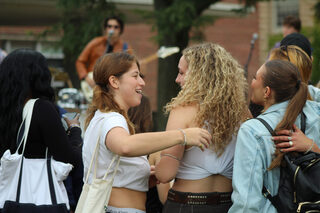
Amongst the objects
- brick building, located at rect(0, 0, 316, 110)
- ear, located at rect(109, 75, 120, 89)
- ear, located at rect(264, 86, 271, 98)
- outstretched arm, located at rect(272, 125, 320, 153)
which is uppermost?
ear, located at rect(109, 75, 120, 89)

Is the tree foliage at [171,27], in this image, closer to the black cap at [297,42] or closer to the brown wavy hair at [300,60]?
the black cap at [297,42]

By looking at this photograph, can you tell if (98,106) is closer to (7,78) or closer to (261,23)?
(7,78)

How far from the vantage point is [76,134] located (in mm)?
3916

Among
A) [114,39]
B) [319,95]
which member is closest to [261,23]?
[114,39]

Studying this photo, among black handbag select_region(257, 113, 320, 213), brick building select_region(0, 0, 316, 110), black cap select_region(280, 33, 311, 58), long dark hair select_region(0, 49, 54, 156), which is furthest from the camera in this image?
brick building select_region(0, 0, 316, 110)

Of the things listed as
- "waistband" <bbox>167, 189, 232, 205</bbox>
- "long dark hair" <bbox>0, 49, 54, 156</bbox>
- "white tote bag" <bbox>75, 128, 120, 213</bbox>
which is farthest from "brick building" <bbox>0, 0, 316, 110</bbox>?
"white tote bag" <bbox>75, 128, 120, 213</bbox>

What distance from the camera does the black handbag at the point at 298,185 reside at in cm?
284

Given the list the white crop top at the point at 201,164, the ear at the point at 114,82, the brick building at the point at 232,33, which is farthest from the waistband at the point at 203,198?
the brick building at the point at 232,33

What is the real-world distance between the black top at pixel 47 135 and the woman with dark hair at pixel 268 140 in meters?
1.22

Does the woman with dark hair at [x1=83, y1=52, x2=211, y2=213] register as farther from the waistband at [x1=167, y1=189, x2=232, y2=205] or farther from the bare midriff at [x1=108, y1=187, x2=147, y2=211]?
the waistband at [x1=167, y1=189, x2=232, y2=205]

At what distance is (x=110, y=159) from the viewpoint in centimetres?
313

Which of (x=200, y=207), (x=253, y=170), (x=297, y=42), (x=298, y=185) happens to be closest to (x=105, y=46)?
(x=297, y=42)

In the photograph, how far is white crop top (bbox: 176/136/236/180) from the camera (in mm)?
3119

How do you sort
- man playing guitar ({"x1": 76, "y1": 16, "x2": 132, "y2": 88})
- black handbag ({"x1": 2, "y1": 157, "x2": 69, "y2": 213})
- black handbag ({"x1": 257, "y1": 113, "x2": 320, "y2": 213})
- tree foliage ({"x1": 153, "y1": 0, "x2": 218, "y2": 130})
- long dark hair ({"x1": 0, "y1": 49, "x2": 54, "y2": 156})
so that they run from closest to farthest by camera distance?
black handbag ({"x1": 257, "y1": 113, "x2": 320, "y2": 213}), black handbag ({"x1": 2, "y1": 157, "x2": 69, "y2": 213}), long dark hair ({"x1": 0, "y1": 49, "x2": 54, "y2": 156}), man playing guitar ({"x1": 76, "y1": 16, "x2": 132, "y2": 88}), tree foliage ({"x1": 153, "y1": 0, "x2": 218, "y2": 130})
